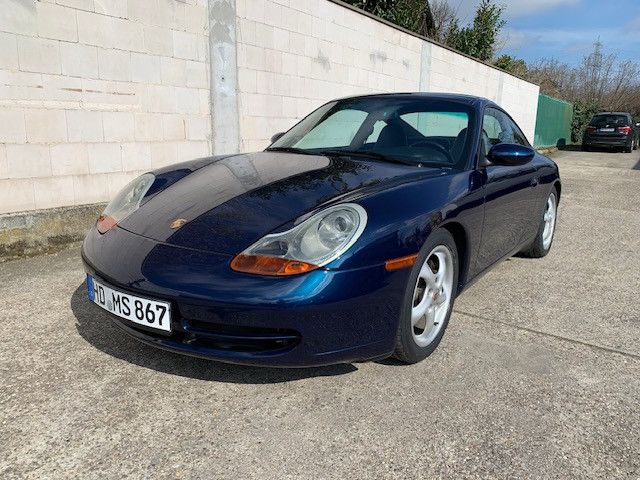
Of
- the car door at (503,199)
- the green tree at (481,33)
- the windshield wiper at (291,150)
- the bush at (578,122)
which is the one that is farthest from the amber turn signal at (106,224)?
the bush at (578,122)

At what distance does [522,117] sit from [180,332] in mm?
16912

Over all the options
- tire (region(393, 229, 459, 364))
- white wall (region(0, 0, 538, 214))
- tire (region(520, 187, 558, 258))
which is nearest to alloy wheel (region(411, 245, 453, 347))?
tire (region(393, 229, 459, 364))

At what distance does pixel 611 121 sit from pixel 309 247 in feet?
70.1

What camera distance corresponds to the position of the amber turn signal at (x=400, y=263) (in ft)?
6.71

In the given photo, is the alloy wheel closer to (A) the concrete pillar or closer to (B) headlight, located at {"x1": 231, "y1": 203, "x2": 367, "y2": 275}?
(B) headlight, located at {"x1": 231, "y1": 203, "x2": 367, "y2": 275}

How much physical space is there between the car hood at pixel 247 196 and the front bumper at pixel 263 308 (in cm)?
12

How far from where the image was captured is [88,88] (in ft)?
14.8

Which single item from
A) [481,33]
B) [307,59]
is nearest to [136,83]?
[307,59]

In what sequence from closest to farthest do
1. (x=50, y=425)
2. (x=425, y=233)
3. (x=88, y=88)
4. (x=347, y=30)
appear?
(x=50, y=425) < (x=425, y=233) < (x=88, y=88) < (x=347, y=30)

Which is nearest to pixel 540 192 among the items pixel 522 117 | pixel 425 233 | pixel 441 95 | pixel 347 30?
pixel 441 95

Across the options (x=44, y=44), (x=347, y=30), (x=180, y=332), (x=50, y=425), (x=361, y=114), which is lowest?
(x=50, y=425)

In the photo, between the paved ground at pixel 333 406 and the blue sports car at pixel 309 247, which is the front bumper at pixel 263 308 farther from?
the paved ground at pixel 333 406

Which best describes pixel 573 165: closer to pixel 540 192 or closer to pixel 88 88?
pixel 540 192

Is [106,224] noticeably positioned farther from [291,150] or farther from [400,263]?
[400,263]
